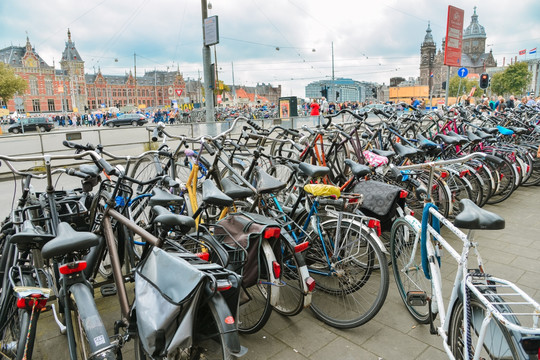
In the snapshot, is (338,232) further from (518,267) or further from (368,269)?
(518,267)

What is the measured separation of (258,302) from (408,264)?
1.10 m

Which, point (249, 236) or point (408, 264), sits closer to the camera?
point (249, 236)

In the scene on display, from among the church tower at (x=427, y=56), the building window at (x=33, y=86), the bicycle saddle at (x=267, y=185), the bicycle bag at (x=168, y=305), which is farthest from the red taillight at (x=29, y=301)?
the church tower at (x=427, y=56)

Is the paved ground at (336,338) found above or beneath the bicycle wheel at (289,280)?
beneath

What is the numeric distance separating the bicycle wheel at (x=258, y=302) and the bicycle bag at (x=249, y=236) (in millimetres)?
43

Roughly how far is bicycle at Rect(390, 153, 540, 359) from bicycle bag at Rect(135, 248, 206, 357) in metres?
1.20

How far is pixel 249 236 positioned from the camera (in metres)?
2.36

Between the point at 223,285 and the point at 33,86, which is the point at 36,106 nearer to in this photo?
the point at 33,86

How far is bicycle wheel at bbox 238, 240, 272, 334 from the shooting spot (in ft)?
7.84

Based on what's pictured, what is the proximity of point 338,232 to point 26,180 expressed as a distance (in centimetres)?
213

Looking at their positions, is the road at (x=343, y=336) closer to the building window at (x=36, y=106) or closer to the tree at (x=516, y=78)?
the tree at (x=516, y=78)

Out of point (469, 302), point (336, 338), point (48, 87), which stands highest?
point (48, 87)

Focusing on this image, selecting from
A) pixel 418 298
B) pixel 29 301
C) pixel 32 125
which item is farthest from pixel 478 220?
pixel 32 125

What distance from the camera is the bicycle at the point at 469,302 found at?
155cm
